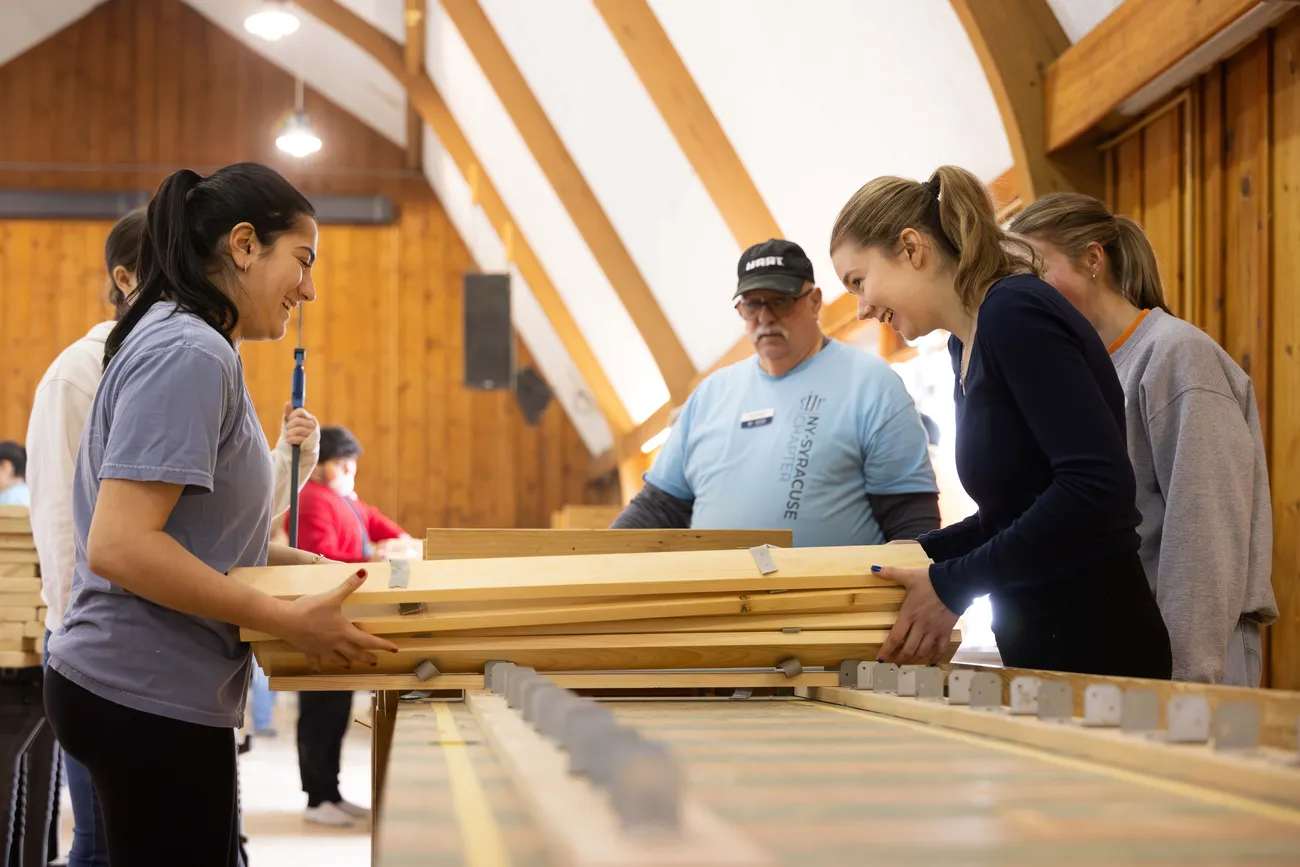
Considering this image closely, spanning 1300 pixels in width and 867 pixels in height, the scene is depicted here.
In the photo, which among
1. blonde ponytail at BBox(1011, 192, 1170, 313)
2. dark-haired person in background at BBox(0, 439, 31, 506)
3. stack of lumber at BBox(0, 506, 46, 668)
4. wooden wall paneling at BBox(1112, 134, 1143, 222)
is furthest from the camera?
dark-haired person in background at BBox(0, 439, 31, 506)

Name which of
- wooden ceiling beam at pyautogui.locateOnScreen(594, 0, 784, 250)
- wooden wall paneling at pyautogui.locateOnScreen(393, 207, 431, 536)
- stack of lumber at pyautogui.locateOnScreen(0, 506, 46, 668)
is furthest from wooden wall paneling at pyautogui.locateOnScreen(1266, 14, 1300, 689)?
wooden wall paneling at pyautogui.locateOnScreen(393, 207, 431, 536)

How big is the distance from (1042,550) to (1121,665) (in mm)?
194

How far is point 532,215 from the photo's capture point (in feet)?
29.8

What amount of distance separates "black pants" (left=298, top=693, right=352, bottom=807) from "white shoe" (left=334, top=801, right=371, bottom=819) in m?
0.03

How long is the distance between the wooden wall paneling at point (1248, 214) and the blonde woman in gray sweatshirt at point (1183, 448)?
27.9 inches

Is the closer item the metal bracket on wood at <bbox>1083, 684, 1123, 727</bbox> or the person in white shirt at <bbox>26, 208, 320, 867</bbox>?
the metal bracket on wood at <bbox>1083, 684, 1123, 727</bbox>

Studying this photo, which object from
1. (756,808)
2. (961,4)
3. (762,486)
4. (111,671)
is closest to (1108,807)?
(756,808)

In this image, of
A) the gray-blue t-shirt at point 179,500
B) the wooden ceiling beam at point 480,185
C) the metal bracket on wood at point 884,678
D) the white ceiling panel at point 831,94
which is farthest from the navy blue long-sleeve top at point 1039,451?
the wooden ceiling beam at point 480,185

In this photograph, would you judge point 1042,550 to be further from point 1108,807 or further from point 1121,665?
point 1108,807

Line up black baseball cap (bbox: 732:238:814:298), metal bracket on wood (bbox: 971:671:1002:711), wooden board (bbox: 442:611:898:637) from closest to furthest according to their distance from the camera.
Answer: metal bracket on wood (bbox: 971:671:1002:711) < wooden board (bbox: 442:611:898:637) < black baseball cap (bbox: 732:238:814:298)

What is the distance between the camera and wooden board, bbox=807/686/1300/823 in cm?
96

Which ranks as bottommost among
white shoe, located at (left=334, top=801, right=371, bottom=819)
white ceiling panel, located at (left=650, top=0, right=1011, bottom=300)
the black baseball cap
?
white shoe, located at (left=334, top=801, right=371, bottom=819)

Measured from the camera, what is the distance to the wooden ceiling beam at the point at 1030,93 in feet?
11.1

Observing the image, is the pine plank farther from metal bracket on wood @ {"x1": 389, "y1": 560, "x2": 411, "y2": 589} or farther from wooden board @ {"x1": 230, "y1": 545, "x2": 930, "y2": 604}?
metal bracket on wood @ {"x1": 389, "y1": 560, "x2": 411, "y2": 589}
